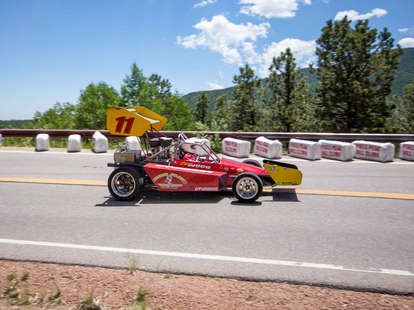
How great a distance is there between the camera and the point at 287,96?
127 feet

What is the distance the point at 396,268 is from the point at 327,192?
410 cm

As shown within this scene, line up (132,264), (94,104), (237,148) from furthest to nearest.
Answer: (94,104) → (237,148) → (132,264)

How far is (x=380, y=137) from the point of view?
1555cm

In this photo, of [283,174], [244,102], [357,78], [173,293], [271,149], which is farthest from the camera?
[244,102]

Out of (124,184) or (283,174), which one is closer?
(283,174)

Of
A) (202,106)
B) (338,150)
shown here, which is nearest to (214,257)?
(338,150)

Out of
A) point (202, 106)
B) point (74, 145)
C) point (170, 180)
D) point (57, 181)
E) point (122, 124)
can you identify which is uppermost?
point (202, 106)

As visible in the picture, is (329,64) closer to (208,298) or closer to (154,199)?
(154,199)

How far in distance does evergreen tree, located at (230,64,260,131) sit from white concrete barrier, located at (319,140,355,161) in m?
31.9

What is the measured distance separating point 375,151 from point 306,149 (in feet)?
9.35

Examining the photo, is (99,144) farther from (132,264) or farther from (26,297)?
(26,297)

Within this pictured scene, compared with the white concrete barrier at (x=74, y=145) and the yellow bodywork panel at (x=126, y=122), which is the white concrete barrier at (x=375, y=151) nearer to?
the yellow bodywork panel at (x=126, y=122)

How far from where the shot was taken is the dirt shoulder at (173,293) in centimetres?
344

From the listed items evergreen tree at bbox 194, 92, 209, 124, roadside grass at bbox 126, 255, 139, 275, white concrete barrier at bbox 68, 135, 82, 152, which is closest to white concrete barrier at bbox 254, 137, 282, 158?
white concrete barrier at bbox 68, 135, 82, 152
